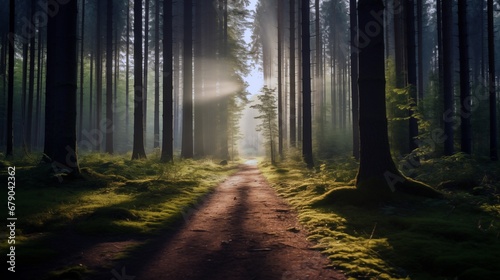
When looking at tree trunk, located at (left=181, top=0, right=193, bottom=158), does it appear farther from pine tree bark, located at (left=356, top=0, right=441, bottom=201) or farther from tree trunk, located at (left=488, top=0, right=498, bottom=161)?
tree trunk, located at (left=488, top=0, right=498, bottom=161)

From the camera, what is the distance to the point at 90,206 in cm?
656

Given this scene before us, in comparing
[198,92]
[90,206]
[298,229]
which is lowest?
[298,229]

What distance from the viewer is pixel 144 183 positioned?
31.7 ft

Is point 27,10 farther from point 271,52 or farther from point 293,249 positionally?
point 293,249

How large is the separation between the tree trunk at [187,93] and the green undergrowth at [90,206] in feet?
35.3

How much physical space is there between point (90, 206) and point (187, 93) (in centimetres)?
1598

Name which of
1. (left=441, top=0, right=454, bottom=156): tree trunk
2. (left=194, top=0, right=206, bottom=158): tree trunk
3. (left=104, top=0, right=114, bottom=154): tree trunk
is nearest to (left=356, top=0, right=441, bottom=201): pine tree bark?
(left=441, top=0, right=454, bottom=156): tree trunk

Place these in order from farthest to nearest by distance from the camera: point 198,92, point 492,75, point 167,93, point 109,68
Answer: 1. point 198,92
2. point 109,68
3. point 167,93
4. point 492,75

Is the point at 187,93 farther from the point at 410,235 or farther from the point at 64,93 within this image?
the point at 410,235

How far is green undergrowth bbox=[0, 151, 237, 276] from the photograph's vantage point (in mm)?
4896

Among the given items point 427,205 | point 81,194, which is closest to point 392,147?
point 427,205

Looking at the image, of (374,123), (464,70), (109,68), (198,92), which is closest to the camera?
(374,123)

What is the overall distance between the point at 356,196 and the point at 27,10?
38.2 metres

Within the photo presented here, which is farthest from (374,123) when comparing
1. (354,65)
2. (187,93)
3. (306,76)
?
(187,93)
